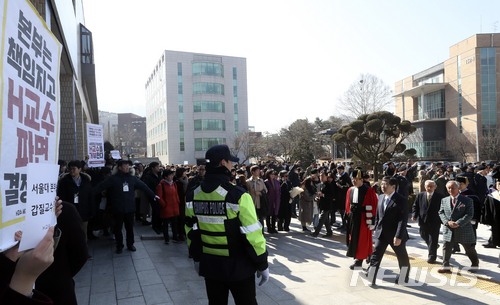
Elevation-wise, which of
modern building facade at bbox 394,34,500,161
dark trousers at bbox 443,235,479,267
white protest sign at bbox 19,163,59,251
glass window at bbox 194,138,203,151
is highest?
modern building facade at bbox 394,34,500,161

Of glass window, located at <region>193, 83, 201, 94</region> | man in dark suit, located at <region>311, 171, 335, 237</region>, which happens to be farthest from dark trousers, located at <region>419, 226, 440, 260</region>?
glass window, located at <region>193, 83, 201, 94</region>

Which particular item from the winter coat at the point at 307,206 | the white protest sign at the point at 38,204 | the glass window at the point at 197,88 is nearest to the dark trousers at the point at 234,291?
the white protest sign at the point at 38,204

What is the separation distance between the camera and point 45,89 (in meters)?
1.77

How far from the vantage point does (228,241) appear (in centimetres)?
299

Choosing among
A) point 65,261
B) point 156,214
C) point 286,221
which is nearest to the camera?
point 65,261

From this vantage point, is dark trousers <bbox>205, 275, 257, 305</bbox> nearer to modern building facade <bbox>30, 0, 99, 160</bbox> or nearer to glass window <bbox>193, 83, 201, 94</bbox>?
modern building facade <bbox>30, 0, 99, 160</bbox>

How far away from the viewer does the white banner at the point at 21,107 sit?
137 centimetres

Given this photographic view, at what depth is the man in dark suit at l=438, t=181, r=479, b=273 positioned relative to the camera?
5961 mm

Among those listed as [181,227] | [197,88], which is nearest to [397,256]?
[181,227]

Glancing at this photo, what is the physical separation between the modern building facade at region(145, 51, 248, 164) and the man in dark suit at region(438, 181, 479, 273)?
52.3 m

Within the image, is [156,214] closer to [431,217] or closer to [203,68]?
[431,217]

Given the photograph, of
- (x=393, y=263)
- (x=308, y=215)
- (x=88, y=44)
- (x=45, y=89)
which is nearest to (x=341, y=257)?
(x=393, y=263)

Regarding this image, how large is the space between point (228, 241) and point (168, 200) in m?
5.10

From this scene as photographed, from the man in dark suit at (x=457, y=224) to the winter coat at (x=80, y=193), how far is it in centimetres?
716
